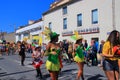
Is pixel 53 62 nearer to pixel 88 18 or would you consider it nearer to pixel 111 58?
pixel 111 58

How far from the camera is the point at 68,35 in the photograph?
3353cm

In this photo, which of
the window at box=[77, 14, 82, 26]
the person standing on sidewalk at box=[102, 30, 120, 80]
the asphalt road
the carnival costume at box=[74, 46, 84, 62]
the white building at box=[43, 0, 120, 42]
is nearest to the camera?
the person standing on sidewalk at box=[102, 30, 120, 80]

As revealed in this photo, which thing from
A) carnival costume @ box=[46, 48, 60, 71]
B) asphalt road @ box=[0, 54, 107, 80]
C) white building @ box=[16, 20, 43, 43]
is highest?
white building @ box=[16, 20, 43, 43]

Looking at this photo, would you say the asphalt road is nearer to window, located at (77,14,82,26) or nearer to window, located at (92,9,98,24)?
window, located at (92,9,98,24)

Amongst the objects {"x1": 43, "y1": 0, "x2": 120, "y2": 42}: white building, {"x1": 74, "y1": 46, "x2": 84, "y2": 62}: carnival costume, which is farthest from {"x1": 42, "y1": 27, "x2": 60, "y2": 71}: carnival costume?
{"x1": 43, "y1": 0, "x2": 120, "y2": 42}: white building

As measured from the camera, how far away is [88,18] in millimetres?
28484

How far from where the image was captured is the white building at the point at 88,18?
24250 millimetres

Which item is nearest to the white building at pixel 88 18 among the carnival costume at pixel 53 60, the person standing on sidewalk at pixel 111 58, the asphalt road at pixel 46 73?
the asphalt road at pixel 46 73

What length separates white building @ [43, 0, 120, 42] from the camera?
24250mm

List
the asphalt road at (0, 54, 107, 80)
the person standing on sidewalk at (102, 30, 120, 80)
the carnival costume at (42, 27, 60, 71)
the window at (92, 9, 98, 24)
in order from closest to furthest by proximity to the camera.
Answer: the person standing on sidewalk at (102, 30, 120, 80)
the carnival costume at (42, 27, 60, 71)
the asphalt road at (0, 54, 107, 80)
the window at (92, 9, 98, 24)

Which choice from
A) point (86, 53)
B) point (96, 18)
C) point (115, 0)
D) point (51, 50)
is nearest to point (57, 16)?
point (96, 18)

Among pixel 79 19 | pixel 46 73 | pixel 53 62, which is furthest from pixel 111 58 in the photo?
pixel 79 19

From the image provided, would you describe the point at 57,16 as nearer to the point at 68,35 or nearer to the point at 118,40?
the point at 68,35

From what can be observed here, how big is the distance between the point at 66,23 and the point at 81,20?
4393 millimetres
